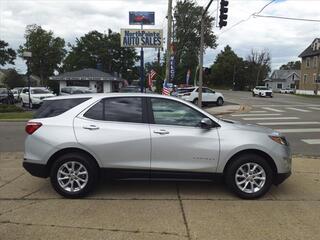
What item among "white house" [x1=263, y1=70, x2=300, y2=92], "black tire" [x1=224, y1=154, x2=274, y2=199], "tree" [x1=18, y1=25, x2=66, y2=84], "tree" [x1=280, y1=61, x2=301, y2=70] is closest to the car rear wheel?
"black tire" [x1=224, y1=154, x2=274, y2=199]

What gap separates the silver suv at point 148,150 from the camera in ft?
20.0

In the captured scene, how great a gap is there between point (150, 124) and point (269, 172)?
1884 mm

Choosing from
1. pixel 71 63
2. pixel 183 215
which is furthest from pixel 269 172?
pixel 71 63

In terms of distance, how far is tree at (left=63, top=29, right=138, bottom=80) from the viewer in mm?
78188

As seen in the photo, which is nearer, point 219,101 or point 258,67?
point 219,101

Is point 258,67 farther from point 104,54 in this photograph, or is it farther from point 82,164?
point 82,164

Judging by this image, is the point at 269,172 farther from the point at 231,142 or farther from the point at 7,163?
the point at 7,163

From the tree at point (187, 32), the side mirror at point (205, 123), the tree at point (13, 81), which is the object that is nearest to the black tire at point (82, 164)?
the side mirror at point (205, 123)

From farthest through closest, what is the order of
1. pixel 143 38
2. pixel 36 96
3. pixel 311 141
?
pixel 143 38
pixel 36 96
pixel 311 141

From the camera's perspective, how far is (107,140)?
20.0 ft

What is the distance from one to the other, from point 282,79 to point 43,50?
251 ft

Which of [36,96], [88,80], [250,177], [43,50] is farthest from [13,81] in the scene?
[250,177]

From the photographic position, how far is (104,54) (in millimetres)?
77750

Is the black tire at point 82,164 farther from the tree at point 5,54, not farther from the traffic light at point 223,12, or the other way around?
the tree at point 5,54
